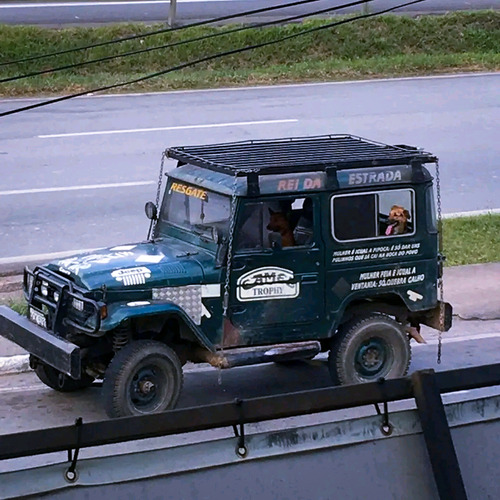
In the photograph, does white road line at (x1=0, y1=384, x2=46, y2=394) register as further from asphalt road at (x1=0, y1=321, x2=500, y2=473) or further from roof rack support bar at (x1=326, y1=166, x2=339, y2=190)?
roof rack support bar at (x1=326, y1=166, x2=339, y2=190)

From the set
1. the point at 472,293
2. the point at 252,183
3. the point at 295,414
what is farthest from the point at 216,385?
the point at 295,414

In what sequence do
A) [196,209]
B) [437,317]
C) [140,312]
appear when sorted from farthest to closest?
[437,317], [196,209], [140,312]

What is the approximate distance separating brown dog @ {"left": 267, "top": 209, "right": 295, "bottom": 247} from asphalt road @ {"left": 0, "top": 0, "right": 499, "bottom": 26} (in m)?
17.8

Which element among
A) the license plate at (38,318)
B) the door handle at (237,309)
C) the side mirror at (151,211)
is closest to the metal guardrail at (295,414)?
the door handle at (237,309)

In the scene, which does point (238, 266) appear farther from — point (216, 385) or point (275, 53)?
point (275, 53)

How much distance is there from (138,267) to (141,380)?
846mm

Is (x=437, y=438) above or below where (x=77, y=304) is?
above

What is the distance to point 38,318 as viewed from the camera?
873cm

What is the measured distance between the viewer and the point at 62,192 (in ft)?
52.4

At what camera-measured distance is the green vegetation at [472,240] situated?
13.8 metres

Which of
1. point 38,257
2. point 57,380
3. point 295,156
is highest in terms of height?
point 295,156

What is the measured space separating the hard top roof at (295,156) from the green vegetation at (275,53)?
1251cm

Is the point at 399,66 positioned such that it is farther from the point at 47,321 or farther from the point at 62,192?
the point at 47,321

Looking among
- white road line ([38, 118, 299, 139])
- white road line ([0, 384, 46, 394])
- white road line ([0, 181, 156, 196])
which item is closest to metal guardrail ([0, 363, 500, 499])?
white road line ([0, 384, 46, 394])
